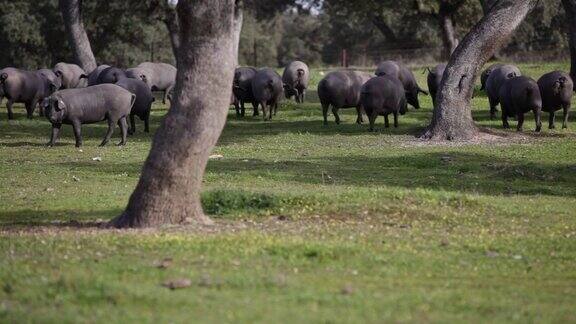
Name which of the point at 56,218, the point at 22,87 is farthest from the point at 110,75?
the point at 56,218

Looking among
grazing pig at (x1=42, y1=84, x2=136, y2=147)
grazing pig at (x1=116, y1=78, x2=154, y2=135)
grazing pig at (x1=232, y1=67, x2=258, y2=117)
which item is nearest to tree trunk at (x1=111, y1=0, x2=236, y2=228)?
grazing pig at (x1=42, y1=84, x2=136, y2=147)

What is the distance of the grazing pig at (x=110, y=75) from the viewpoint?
3145cm

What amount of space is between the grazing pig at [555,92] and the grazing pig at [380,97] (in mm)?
3734

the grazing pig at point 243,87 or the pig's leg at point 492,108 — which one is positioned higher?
the grazing pig at point 243,87

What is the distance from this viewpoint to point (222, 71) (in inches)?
478

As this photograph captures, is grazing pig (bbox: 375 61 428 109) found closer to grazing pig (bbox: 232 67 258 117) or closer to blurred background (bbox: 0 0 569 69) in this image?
grazing pig (bbox: 232 67 258 117)

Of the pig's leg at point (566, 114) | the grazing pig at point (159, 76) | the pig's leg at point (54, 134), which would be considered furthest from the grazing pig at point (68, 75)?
the pig's leg at point (566, 114)

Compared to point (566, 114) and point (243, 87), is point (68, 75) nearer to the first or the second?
point (243, 87)

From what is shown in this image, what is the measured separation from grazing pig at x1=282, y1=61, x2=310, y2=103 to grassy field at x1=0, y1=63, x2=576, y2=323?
44.3 ft

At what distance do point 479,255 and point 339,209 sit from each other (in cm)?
296

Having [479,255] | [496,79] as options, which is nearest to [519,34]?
[496,79]

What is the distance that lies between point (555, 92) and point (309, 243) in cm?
1761

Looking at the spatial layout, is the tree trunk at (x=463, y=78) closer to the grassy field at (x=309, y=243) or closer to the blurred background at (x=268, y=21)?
the grassy field at (x=309, y=243)

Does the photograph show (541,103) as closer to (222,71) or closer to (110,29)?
(222,71)
